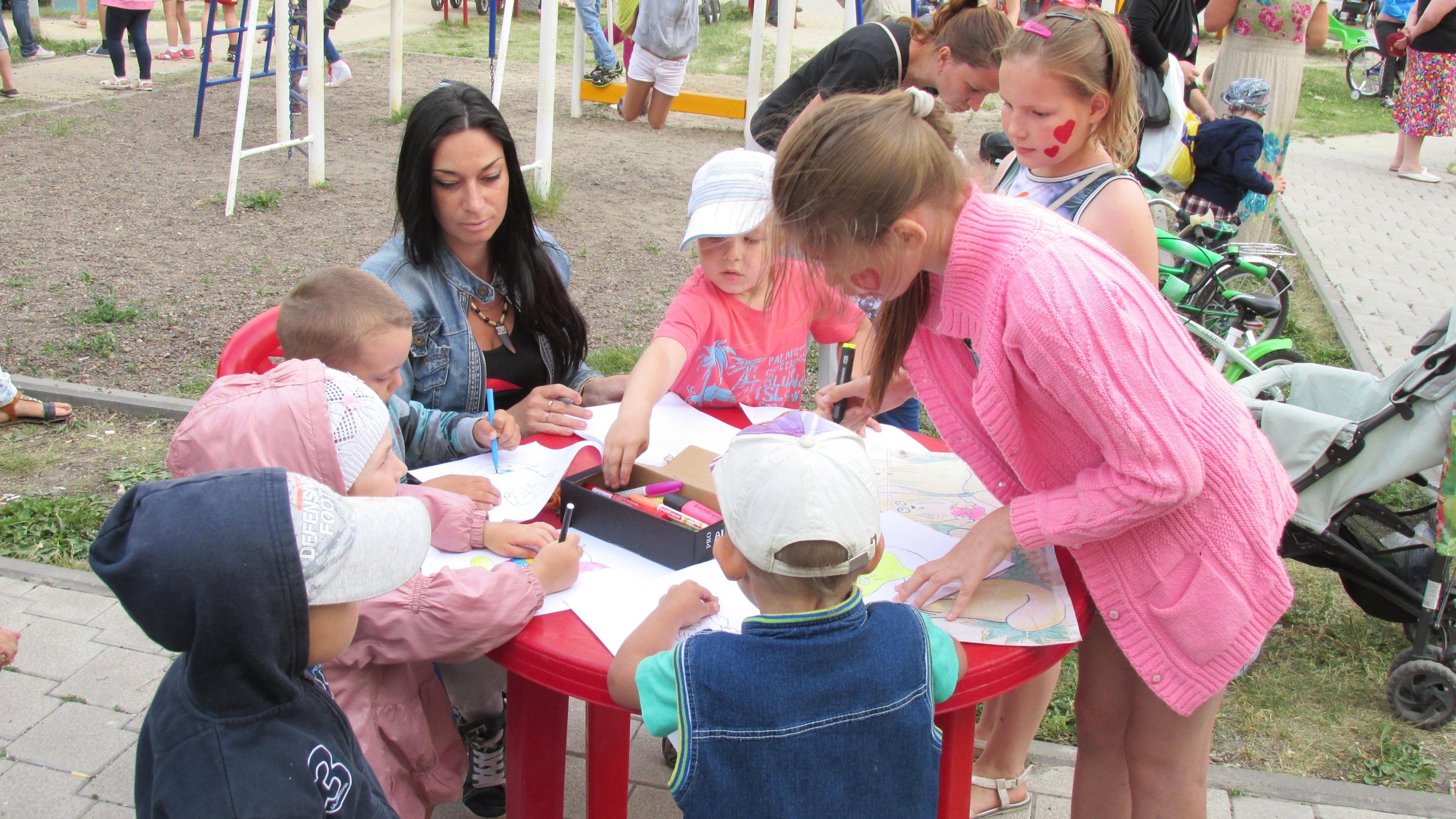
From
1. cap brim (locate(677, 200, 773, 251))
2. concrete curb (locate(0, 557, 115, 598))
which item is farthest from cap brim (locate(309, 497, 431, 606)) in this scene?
concrete curb (locate(0, 557, 115, 598))

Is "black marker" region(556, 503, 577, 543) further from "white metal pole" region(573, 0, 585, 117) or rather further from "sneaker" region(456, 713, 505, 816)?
"white metal pole" region(573, 0, 585, 117)

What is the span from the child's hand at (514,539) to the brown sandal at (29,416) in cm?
302

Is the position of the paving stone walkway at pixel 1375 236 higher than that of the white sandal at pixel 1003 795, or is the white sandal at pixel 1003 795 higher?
the paving stone walkway at pixel 1375 236

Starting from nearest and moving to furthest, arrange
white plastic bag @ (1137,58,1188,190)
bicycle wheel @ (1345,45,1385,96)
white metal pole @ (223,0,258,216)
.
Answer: white plastic bag @ (1137,58,1188,190) → white metal pole @ (223,0,258,216) → bicycle wheel @ (1345,45,1385,96)

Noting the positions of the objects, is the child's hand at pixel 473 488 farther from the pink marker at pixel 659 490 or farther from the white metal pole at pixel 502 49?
the white metal pole at pixel 502 49

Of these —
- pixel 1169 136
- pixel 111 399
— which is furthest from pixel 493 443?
pixel 1169 136

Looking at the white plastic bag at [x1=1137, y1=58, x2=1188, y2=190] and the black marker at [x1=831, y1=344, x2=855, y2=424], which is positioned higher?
the white plastic bag at [x1=1137, y1=58, x2=1188, y2=190]

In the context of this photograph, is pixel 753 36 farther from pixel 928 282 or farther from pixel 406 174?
pixel 928 282

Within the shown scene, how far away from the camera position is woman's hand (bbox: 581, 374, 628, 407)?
254 centimetres

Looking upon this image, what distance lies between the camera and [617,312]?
5023 mm

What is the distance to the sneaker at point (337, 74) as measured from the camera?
31.7 feet

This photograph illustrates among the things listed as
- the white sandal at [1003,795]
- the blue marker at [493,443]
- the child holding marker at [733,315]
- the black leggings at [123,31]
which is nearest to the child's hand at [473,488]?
the blue marker at [493,443]

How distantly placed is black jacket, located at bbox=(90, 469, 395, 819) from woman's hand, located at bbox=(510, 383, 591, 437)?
0.90 metres


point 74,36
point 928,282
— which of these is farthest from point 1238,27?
point 74,36
